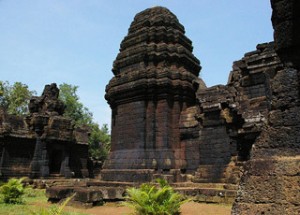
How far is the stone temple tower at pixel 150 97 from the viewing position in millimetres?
11977

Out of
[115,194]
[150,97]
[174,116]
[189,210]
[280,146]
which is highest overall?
[150,97]

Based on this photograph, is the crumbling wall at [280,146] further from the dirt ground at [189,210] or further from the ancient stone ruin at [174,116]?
the dirt ground at [189,210]

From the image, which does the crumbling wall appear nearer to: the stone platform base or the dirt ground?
the dirt ground

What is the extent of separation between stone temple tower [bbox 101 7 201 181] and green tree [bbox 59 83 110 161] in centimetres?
3110

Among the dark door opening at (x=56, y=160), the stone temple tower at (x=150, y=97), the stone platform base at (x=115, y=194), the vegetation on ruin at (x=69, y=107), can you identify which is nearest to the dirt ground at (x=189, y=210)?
the stone platform base at (x=115, y=194)

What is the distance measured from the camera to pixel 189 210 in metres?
7.61

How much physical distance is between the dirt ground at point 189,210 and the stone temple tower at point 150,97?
277cm

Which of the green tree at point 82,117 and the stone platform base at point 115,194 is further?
the green tree at point 82,117

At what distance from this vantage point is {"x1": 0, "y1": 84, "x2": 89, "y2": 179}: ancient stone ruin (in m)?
17.3

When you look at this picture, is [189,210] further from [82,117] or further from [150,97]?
[82,117]

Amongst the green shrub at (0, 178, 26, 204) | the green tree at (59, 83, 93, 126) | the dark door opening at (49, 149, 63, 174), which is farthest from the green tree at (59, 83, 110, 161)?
the green shrub at (0, 178, 26, 204)

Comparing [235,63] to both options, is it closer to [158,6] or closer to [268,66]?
[268,66]

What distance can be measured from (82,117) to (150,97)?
1398 inches

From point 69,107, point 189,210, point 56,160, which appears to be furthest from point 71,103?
point 189,210
